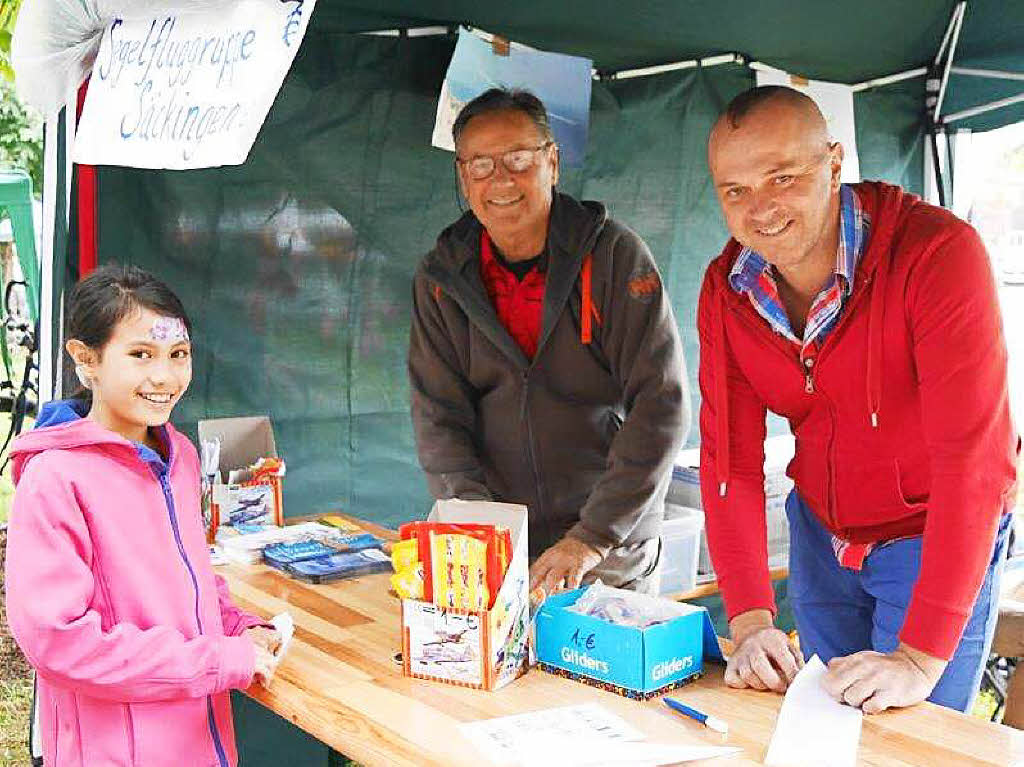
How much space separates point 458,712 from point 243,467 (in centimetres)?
152

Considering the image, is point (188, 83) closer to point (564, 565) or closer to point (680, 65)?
point (564, 565)

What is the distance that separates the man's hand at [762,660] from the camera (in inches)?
66.4

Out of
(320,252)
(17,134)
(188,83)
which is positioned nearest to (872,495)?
(188,83)

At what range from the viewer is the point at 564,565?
2188mm

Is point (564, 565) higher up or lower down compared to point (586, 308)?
lower down

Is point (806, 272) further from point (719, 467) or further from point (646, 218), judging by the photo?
point (646, 218)

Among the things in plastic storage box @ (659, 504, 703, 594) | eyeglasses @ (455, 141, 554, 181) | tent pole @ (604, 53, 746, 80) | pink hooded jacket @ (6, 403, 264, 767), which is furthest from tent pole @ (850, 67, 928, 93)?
A: pink hooded jacket @ (6, 403, 264, 767)

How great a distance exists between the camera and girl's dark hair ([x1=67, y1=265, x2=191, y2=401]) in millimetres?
1811

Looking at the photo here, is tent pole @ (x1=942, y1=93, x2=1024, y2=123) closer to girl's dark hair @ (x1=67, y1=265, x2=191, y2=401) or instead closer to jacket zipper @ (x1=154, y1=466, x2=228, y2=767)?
girl's dark hair @ (x1=67, y1=265, x2=191, y2=401)

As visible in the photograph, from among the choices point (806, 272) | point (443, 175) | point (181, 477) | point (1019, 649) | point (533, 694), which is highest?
point (443, 175)

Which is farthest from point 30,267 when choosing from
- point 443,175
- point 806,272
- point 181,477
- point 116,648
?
point 806,272

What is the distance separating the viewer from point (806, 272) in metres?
1.83

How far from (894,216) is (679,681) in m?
0.79

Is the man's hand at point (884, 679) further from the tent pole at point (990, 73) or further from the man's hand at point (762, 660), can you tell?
the tent pole at point (990, 73)
